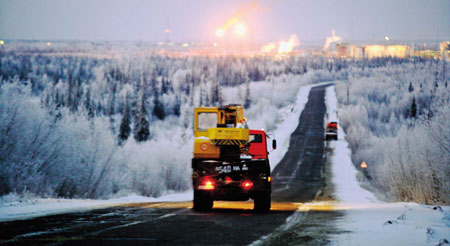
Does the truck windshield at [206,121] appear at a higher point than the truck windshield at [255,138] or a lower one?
higher

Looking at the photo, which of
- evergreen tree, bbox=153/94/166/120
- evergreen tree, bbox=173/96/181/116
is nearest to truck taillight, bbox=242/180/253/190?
evergreen tree, bbox=153/94/166/120

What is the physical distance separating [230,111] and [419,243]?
9.84 metres

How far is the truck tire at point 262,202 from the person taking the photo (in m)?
17.7

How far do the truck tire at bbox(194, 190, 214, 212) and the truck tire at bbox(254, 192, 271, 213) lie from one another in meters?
1.46

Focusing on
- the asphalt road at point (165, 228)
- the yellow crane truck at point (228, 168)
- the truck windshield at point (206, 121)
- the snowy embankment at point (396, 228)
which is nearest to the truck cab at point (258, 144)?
the yellow crane truck at point (228, 168)

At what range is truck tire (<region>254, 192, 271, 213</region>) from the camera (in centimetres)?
1770

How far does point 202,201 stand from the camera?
1803cm

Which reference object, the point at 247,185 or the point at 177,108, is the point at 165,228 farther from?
the point at 177,108

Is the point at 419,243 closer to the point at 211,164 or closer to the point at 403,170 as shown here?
the point at 211,164

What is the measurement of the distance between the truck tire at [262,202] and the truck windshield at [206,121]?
2853 mm

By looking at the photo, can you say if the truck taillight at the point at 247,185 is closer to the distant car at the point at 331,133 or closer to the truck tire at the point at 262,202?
the truck tire at the point at 262,202

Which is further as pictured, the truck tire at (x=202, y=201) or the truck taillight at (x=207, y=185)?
the truck tire at (x=202, y=201)

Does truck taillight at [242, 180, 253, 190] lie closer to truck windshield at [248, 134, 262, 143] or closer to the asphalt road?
the asphalt road

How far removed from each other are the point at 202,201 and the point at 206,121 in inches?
104
